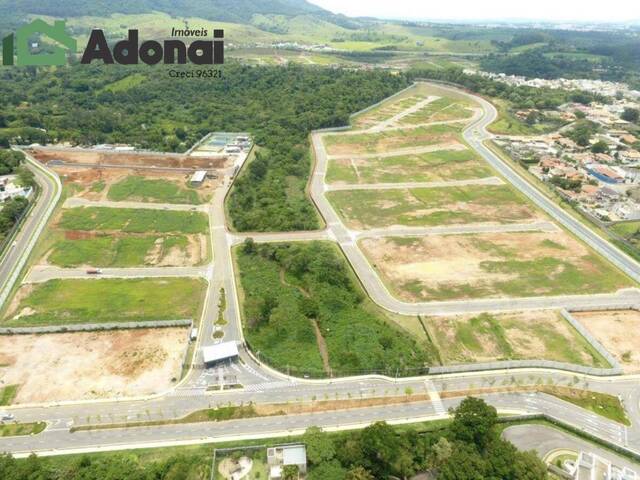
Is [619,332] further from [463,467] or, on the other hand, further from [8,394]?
[8,394]

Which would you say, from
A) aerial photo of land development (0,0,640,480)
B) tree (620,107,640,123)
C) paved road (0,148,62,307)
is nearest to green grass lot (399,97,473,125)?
aerial photo of land development (0,0,640,480)

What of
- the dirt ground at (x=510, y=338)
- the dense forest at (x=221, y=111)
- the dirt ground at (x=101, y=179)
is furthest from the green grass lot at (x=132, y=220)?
the dirt ground at (x=510, y=338)

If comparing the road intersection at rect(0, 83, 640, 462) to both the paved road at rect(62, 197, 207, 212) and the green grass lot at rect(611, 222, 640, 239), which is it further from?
the green grass lot at rect(611, 222, 640, 239)

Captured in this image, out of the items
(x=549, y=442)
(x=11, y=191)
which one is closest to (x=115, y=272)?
(x=11, y=191)

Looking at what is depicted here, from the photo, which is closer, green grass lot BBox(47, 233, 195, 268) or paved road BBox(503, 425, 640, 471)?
paved road BBox(503, 425, 640, 471)

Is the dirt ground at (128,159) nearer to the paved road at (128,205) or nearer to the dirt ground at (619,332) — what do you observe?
the paved road at (128,205)

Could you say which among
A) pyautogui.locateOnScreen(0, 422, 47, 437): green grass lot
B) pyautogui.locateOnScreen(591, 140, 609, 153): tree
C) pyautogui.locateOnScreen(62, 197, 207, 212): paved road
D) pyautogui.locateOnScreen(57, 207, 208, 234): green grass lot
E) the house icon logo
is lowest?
pyautogui.locateOnScreen(0, 422, 47, 437): green grass lot

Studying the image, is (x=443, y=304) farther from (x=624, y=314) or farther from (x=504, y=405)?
(x=624, y=314)
